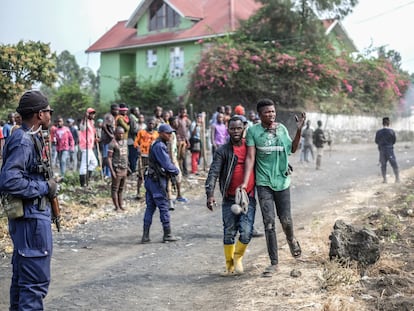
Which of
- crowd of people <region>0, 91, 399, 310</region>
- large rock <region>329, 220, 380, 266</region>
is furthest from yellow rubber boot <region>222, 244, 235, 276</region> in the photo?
large rock <region>329, 220, 380, 266</region>

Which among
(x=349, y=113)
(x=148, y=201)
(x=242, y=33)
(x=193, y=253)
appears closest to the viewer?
(x=193, y=253)

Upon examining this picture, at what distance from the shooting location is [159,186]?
8.08m

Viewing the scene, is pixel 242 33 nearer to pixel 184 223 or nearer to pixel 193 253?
pixel 184 223

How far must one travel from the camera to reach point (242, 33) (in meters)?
24.6

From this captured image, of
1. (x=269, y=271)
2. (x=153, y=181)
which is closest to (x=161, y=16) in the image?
(x=153, y=181)

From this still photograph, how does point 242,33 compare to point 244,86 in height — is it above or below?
above

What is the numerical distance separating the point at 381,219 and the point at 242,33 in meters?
17.5

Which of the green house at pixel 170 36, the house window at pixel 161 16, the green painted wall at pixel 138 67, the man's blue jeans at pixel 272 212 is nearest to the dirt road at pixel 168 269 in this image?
the man's blue jeans at pixel 272 212

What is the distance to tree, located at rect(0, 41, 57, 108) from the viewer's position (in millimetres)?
10164

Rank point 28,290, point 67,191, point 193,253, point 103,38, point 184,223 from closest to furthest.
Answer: point 28,290, point 193,253, point 184,223, point 67,191, point 103,38

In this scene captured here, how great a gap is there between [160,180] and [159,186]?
0.09 meters

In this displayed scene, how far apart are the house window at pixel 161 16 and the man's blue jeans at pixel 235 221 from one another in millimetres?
23101

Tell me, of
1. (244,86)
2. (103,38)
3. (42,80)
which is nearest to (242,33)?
(244,86)

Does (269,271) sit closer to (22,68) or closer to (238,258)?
(238,258)
